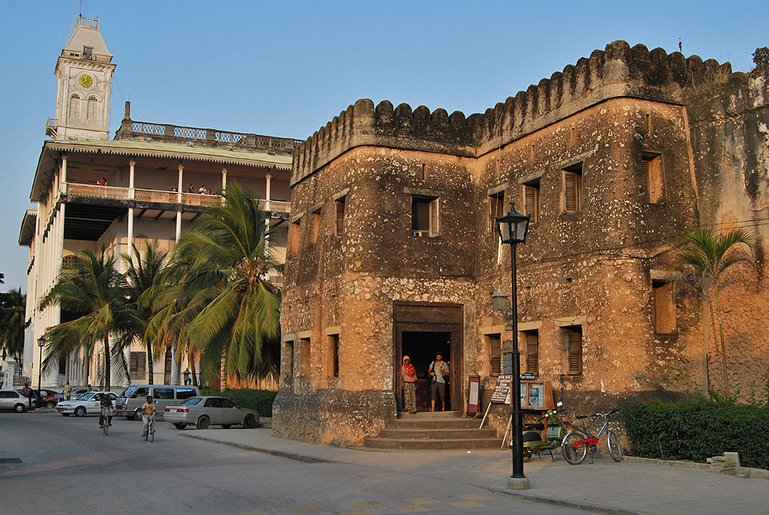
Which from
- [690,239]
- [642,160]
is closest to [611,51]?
[642,160]

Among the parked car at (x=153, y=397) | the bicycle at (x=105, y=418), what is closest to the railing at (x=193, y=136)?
the parked car at (x=153, y=397)

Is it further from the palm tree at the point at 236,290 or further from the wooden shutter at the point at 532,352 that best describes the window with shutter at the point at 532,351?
the palm tree at the point at 236,290

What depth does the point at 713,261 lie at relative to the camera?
710 inches

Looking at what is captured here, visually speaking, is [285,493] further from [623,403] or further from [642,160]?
[642,160]

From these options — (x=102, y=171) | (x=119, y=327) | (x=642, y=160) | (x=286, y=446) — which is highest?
(x=102, y=171)

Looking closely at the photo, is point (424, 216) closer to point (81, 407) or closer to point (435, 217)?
point (435, 217)

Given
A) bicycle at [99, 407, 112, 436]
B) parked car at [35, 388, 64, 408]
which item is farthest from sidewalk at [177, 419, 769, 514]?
parked car at [35, 388, 64, 408]

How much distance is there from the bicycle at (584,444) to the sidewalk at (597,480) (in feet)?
0.67

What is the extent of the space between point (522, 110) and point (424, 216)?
388 cm

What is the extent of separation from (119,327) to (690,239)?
3395 cm

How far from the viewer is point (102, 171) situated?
2381 inches

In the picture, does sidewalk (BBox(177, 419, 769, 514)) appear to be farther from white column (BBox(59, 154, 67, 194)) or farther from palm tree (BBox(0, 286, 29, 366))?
palm tree (BBox(0, 286, 29, 366))

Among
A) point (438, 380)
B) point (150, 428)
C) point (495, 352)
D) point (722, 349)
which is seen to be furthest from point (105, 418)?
point (722, 349)

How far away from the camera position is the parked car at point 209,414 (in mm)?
33188
